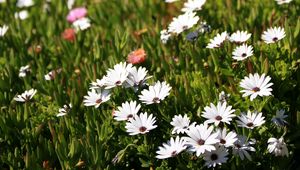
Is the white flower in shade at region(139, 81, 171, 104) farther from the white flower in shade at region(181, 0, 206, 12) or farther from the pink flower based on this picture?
the pink flower

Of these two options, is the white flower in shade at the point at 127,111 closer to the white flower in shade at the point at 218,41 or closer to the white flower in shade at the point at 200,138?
the white flower in shade at the point at 200,138

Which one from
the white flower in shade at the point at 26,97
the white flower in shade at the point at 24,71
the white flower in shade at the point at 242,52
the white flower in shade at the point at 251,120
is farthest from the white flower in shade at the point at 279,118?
the white flower in shade at the point at 24,71

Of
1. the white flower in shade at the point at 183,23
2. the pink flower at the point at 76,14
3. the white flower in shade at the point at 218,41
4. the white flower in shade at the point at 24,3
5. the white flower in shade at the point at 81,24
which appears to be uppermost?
the white flower in shade at the point at 24,3

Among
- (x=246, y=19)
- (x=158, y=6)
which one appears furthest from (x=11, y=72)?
(x=246, y=19)

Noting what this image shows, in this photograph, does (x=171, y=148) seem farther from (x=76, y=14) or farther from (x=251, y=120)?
(x=76, y=14)

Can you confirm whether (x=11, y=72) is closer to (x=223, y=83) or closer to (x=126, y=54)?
(x=126, y=54)
